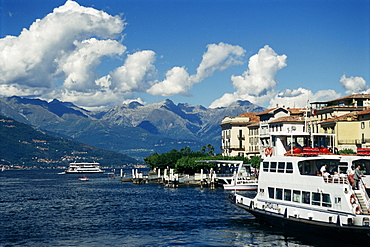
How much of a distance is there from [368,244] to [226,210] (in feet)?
101

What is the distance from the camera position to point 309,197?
47.6 m

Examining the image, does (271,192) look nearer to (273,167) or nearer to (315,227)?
(273,167)

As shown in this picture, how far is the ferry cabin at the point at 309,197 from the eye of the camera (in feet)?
141

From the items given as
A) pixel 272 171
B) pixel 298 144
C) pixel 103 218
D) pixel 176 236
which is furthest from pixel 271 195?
pixel 103 218

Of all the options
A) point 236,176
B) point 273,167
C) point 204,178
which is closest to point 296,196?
point 273,167

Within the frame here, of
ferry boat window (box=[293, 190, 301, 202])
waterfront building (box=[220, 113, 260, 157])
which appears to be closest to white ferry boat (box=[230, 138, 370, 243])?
ferry boat window (box=[293, 190, 301, 202])

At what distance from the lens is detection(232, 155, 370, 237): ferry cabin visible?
A: 43.1m

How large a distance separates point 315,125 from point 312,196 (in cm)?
8640

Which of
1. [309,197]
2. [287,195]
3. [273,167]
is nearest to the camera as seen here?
[309,197]

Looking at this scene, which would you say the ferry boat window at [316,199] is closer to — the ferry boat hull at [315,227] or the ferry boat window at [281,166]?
A: the ferry boat hull at [315,227]

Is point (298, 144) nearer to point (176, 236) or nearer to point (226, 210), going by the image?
point (176, 236)

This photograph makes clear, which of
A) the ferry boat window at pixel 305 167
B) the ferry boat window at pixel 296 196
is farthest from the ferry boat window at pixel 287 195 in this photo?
the ferry boat window at pixel 305 167

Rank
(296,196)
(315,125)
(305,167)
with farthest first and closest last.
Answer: (315,125) → (296,196) → (305,167)

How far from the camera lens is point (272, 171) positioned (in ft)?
173
